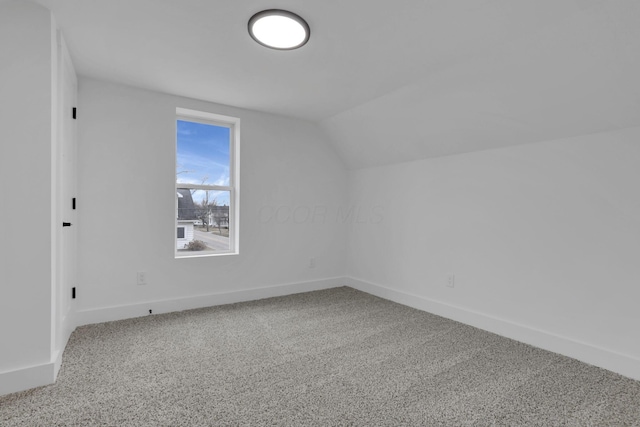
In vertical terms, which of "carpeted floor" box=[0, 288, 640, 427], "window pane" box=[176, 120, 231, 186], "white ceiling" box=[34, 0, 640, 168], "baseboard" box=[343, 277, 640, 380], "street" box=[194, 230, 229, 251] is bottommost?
"carpeted floor" box=[0, 288, 640, 427]

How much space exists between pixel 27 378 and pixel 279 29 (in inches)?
99.8

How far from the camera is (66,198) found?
2518 millimetres

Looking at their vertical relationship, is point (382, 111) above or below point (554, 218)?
above

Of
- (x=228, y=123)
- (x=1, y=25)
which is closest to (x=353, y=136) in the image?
(x=228, y=123)

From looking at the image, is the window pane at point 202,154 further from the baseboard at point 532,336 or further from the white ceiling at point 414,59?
the baseboard at point 532,336

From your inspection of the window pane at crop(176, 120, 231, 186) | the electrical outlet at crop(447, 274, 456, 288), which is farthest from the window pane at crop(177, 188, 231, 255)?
the electrical outlet at crop(447, 274, 456, 288)

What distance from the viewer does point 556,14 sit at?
5.80ft

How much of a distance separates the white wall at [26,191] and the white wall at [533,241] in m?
3.17

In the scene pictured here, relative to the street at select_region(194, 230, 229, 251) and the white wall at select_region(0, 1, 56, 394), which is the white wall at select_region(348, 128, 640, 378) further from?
the white wall at select_region(0, 1, 56, 394)

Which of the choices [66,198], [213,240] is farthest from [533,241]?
[66,198]

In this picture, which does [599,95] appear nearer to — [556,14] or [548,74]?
[548,74]

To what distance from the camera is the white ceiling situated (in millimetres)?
1821

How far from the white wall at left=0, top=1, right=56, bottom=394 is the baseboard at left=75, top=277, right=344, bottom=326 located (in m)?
1.05

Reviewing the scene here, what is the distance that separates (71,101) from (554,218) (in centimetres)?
399
